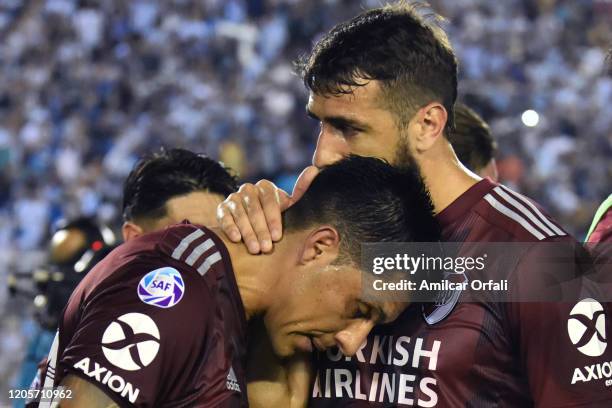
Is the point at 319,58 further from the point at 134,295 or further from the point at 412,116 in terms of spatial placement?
the point at 134,295

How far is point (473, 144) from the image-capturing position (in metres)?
4.30

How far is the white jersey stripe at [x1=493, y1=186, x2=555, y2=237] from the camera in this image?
2.54 meters

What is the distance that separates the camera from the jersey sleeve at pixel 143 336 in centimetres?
213

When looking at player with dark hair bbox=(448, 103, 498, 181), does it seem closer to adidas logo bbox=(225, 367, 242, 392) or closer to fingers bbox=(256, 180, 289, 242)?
fingers bbox=(256, 180, 289, 242)

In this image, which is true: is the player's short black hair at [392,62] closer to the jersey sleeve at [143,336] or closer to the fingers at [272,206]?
the fingers at [272,206]

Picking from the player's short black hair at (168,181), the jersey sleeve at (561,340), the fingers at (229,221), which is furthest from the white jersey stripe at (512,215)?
the player's short black hair at (168,181)

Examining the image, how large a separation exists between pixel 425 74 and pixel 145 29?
1032 cm

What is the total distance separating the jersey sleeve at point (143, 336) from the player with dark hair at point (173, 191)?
1.59 m

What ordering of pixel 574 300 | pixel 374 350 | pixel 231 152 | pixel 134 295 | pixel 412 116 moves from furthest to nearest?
1. pixel 231 152
2. pixel 412 116
3. pixel 374 350
4. pixel 574 300
5. pixel 134 295

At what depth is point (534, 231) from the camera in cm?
254

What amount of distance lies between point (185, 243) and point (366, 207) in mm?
473

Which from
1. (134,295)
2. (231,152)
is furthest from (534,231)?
(231,152)

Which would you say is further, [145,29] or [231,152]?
[145,29]

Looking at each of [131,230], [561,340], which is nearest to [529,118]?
[131,230]
